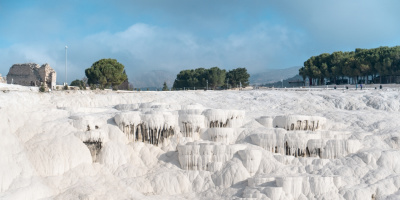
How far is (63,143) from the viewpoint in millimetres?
27000

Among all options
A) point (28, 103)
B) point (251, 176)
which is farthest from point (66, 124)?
point (251, 176)

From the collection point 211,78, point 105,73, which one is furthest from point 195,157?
point 211,78

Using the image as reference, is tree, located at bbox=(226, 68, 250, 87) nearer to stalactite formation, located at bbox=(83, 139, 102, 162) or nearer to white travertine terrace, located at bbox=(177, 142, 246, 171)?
white travertine terrace, located at bbox=(177, 142, 246, 171)

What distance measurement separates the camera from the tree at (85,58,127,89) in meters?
62.1

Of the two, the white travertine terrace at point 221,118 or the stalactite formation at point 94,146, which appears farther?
the white travertine terrace at point 221,118

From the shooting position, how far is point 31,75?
52.6 m

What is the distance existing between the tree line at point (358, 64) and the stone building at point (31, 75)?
49634mm

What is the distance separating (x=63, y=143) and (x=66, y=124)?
2.42 m

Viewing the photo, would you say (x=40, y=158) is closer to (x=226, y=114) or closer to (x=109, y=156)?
(x=109, y=156)

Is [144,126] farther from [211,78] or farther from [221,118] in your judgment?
[211,78]

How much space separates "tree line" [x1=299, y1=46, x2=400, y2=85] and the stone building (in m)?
49.6

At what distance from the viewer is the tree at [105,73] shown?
62.1m

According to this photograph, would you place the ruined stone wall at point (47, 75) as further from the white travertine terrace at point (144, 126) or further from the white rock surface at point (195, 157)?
the white travertine terrace at point (144, 126)

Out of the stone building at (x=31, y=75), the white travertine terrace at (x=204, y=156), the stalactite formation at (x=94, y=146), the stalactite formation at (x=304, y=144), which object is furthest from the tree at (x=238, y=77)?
the stalactite formation at (x=94, y=146)
